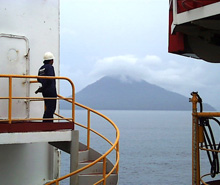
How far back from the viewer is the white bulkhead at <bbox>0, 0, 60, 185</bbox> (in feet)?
36.7

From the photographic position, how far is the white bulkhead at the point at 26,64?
11180 mm

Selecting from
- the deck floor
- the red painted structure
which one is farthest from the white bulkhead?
the red painted structure

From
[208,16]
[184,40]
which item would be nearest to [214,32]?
[184,40]

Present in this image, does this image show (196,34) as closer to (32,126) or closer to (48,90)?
(48,90)

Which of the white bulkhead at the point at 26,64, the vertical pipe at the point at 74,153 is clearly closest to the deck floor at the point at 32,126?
the vertical pipe at the point at 74,153

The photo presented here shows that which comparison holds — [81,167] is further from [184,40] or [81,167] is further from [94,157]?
[184,40]

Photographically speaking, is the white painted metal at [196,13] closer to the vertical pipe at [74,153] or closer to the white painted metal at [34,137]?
the vertical pipe at [74,153]

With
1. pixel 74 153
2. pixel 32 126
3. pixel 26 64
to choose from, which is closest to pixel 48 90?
pixel 32 126

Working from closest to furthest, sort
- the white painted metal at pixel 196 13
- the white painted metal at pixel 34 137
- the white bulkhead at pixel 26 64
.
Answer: the white painted metal at pixel 196 13
the white painted metal at pixel 34 137
the white bulkhead at pixel 26 64

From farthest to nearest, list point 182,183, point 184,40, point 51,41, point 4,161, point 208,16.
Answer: point 182,183 < point 51,41 < point 4,161 < point 184,40 < point 208,16

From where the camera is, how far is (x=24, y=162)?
38.4ft

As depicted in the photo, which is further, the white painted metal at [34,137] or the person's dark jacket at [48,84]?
the person's dark jacket at [48,84]

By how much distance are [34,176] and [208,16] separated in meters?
6.52

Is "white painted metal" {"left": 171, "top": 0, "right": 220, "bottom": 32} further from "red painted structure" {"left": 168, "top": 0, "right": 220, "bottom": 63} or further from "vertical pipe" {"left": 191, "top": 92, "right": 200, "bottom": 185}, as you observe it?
"vertical pipe" {"left": 191, "top": 92, "right": 200, "bottom": 185}
